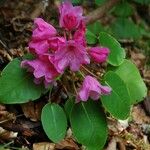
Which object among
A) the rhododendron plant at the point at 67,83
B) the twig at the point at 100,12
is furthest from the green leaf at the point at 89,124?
the twig at the point at 100,12

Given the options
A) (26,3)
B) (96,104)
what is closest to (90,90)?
(96,104)

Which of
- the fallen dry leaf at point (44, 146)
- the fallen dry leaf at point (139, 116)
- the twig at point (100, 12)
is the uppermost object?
the twig at point (100, 12)

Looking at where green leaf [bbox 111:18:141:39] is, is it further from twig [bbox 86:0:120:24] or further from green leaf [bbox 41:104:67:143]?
green leaf [bbox 41:104:67:143]

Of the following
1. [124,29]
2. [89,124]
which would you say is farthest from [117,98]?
[124,29]

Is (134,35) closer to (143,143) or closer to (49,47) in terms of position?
(143,143)

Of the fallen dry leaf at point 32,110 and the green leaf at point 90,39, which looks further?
the green leaf at point 90,39

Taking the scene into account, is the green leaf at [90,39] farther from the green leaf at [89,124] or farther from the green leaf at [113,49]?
the green leaf at [89,124]
